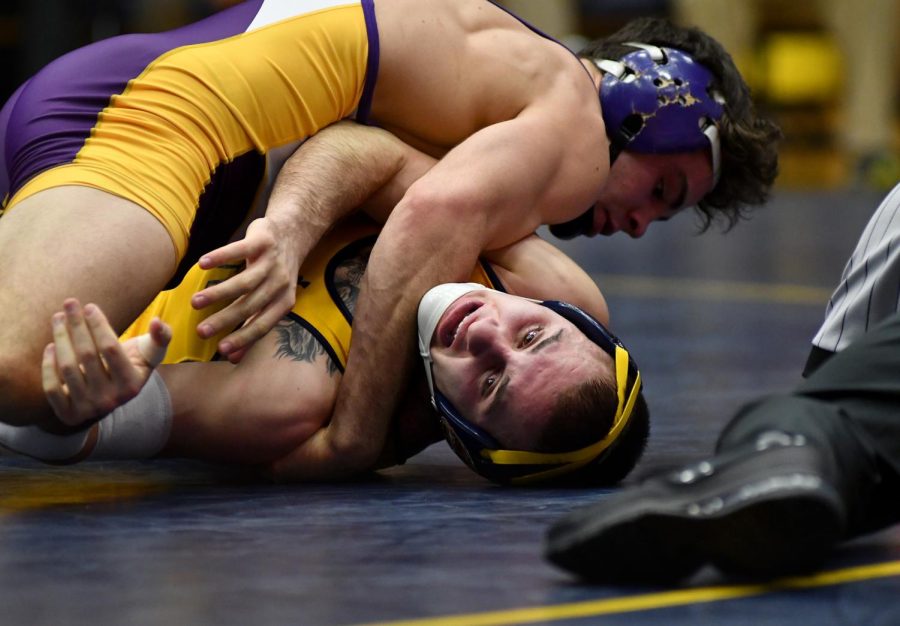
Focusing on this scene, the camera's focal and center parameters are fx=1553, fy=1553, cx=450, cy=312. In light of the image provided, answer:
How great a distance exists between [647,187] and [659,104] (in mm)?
218

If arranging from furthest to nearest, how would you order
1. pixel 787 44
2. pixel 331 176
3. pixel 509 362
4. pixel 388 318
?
pixel 787 44, pixel 331 176, pixel 388 318, pixel 509 362

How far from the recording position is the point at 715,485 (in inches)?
77.8

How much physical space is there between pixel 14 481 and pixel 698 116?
1749mm

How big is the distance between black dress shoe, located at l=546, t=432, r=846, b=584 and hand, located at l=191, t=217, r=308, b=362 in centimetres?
101

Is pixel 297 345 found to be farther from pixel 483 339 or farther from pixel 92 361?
pixel 92 361

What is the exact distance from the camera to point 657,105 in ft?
11.8

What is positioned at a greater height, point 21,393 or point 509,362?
point 21,393

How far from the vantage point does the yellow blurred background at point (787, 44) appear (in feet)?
42.0

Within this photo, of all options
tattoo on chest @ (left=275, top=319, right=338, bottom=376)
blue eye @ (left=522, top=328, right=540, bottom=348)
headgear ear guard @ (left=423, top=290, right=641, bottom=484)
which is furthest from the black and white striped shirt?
tattoo on chest @ (left=275, top=319, right=338, bottom=376)

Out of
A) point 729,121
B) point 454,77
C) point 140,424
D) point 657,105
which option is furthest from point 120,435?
point 729,121

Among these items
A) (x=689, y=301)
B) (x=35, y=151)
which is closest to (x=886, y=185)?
(x=689, y=301)

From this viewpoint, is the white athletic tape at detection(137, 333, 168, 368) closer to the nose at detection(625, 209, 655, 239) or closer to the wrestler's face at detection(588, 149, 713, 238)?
the wrestler's face at detection(588, 149, 713, 238)

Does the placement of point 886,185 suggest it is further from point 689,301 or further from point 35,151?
point 35,151

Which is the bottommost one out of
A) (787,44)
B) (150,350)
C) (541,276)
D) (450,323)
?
(787,44)
